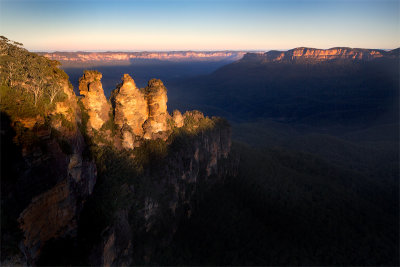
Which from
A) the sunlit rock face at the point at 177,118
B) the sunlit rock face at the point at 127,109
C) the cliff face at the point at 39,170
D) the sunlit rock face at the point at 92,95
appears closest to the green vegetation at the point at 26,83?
the cliff face at the point at 39,170

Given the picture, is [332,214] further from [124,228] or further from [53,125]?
[53,125]

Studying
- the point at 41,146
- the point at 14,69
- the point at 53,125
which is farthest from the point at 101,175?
the point at 14,69

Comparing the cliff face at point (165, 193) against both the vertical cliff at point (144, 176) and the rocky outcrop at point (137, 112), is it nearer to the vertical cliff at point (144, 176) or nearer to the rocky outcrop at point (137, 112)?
the vertical cliff at point (144, 176)

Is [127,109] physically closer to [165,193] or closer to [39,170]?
[165,193]

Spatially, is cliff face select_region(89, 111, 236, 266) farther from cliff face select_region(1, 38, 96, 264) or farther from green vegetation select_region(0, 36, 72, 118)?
green vegetation select_region(0, 36, 72, 118)

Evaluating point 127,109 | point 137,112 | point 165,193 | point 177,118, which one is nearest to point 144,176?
point 165,193

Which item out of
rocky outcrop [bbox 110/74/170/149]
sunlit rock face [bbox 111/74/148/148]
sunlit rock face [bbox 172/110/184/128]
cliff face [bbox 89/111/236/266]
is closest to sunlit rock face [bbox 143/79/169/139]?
rocky outcrop [bbox 110/74/170/149]
